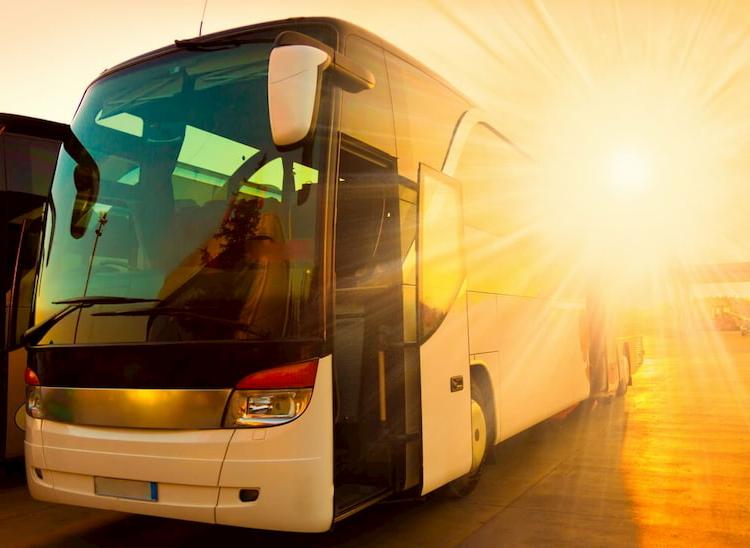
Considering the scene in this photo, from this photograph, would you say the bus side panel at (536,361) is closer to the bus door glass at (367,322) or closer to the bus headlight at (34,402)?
the bus door glass at (367,322)

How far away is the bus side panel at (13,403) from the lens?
6.50m

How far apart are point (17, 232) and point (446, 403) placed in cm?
458

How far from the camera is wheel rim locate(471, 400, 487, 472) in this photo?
19.0ft

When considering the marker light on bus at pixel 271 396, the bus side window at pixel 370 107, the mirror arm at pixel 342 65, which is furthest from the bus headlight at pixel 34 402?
the mirror arm at pixel 342 65

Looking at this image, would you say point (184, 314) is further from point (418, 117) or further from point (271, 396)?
point (418, 117)

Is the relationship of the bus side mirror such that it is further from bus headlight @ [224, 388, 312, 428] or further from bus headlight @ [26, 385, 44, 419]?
bus headlight @ [26, 385, 44, 419]

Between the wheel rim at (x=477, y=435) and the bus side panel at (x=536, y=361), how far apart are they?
0.50 metres

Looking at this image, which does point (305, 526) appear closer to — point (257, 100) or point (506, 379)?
point (257, 100)

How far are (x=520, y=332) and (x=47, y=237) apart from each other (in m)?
4.55

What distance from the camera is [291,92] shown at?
370 centimetres

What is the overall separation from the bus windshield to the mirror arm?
49 cm

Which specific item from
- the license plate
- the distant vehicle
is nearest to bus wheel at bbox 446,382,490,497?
the license plate

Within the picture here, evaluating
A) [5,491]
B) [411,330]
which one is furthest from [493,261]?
[5,491]

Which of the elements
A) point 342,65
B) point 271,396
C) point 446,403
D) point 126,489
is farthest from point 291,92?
point 446,403
